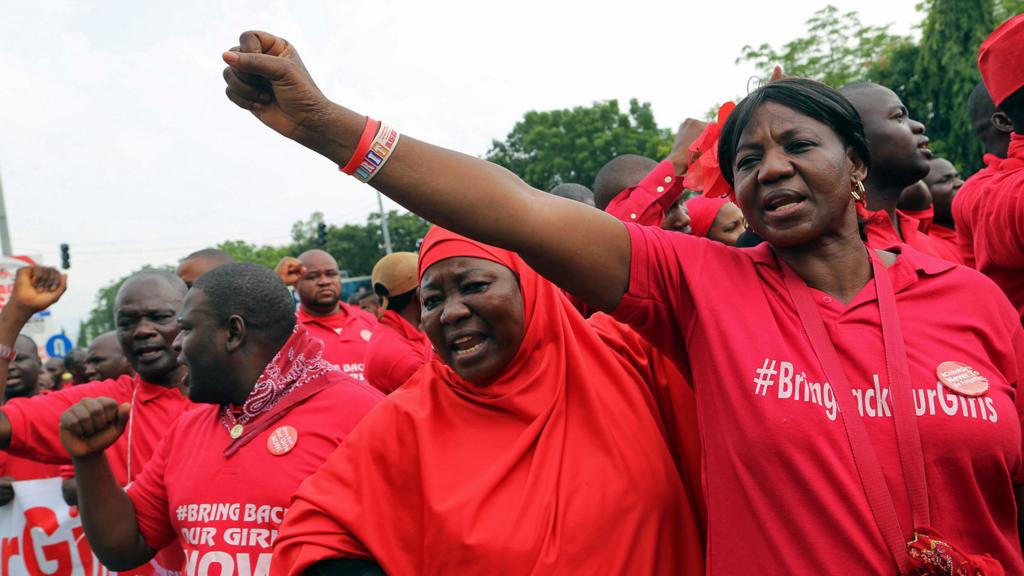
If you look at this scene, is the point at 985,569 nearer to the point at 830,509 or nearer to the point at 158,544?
the point at 830,509

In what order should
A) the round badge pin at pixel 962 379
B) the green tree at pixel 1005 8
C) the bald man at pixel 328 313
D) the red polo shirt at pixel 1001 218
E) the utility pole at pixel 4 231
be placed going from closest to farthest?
the round badge pin at pixel 962 379
the red polo shirt at pixel 1001 218
the bald man at pixel 328 313
the utility pole at pixel 4 231
the green tree at pixel 1005 8

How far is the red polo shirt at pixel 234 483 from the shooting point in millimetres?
2973

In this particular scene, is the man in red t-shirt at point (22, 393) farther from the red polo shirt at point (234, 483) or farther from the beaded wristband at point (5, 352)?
the red polo shirt at point (234, 483)

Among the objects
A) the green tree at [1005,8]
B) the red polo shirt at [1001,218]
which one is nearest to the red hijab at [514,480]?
the red polo shirt at [1001,218]

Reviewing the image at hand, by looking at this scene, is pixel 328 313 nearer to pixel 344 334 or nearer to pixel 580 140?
pixel 344 334

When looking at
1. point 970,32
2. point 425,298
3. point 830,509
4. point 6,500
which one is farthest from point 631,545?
point 970,32

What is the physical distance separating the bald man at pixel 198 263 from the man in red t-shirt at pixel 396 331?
1.18 m

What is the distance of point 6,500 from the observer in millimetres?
5066

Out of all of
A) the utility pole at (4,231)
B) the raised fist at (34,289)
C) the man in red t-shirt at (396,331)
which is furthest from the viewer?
the utility pole at (4,231)

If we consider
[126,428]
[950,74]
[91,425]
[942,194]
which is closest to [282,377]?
[91,425]

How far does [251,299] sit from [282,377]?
0.36m

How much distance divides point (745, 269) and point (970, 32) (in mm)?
21236

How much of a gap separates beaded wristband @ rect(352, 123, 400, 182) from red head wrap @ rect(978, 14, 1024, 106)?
249cm

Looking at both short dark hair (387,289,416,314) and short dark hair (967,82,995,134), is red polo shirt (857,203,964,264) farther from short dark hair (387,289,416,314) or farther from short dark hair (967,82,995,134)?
short dark hair (387,289,416,314)
